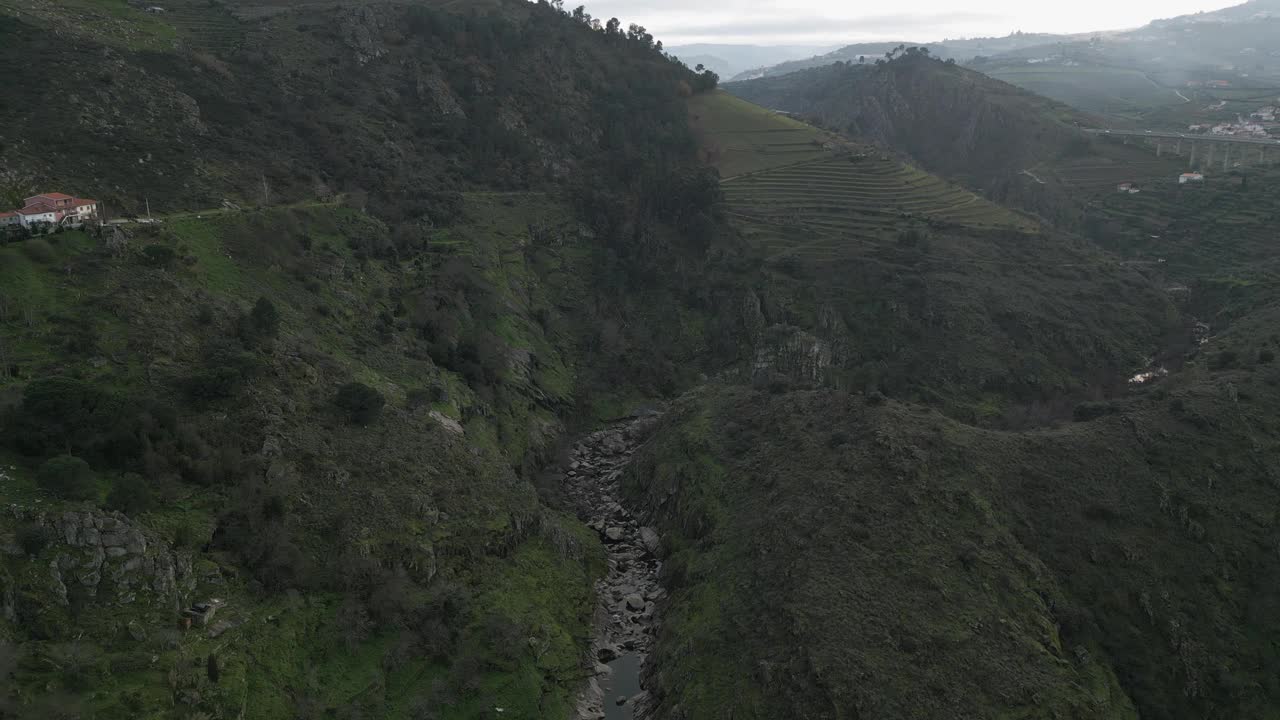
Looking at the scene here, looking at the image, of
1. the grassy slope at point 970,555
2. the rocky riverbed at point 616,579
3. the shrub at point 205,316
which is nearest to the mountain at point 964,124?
the grassy slope at point 970,555

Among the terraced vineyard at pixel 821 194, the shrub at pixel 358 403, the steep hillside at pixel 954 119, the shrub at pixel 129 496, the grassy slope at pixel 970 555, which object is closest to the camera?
the shrub at pixel 129 496

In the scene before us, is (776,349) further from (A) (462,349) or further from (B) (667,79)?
(B) (667,79)

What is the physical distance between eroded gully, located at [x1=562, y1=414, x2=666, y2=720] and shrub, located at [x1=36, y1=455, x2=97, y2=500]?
23.9 metres

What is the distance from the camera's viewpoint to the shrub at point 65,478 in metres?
31.8

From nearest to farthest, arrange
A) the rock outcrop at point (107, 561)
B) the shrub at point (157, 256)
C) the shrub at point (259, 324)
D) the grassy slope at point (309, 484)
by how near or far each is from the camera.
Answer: the rock outcrop at point (107, 561)
the grassy slope at point (309, 484)
the shrub at point (259, 324)
the shrub at point (157, 256)

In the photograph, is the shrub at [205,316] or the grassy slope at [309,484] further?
the shrub at [205,316]

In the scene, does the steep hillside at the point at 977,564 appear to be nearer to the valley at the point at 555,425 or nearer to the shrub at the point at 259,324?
the valley at the point at 555,425

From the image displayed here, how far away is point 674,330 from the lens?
85562 millimetres

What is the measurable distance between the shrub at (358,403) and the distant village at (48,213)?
786 inches

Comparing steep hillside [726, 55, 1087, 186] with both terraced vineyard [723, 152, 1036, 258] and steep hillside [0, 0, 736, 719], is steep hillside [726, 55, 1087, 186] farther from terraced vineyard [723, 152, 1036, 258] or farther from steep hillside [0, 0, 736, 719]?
steep hillside [0, 0, 736, 719]

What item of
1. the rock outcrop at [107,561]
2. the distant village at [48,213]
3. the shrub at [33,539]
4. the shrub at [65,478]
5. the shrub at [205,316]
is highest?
the distant village at [48,213]

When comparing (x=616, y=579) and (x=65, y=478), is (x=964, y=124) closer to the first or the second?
(x=616, y=579)

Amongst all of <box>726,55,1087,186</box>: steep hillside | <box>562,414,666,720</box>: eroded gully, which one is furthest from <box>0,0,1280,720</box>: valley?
<box>726,55,1087,186</box>: steep hillside

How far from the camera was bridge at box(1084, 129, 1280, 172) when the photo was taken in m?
131
